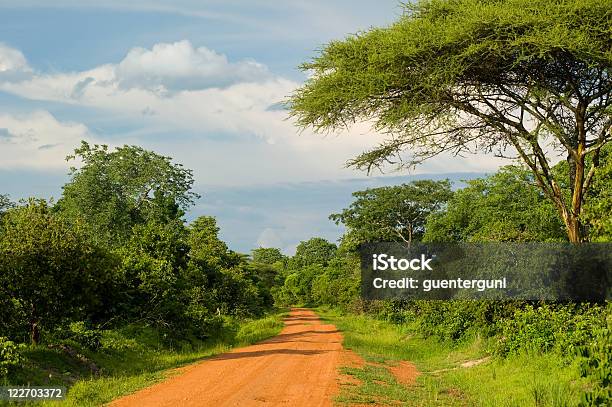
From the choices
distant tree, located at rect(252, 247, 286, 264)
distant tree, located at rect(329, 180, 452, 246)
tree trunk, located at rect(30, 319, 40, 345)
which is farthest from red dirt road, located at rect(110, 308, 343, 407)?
distant tree, located at rect(252, 247, 286, 264)

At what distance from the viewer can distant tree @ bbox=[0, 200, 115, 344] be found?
18.1m

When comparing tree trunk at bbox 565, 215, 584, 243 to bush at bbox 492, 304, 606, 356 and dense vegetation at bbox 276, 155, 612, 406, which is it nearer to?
dense vegetation at bbox 276, 155, 612, 406

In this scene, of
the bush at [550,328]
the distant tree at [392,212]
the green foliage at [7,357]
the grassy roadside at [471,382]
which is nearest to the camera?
the grassy roadside at [471,382]

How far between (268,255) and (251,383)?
6735 inches

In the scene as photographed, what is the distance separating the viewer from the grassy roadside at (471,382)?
13.3m

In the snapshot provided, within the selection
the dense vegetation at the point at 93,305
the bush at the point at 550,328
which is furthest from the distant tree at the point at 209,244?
the bush at the point at 550,328

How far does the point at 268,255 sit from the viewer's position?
186 m

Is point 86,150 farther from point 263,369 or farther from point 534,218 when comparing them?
point 263,369

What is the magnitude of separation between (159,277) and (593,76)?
16557 millimetres

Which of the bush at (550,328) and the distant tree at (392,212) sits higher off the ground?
the distant tree at (392,212)

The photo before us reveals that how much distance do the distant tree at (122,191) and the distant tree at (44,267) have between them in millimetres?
30843

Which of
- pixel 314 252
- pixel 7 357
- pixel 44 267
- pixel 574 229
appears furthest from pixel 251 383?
pixel 314 252

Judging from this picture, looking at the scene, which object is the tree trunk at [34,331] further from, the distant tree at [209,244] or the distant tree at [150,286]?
the distant tree at [209,244]

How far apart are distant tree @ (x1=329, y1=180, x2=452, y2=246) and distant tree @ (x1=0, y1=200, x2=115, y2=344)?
42.7 m
